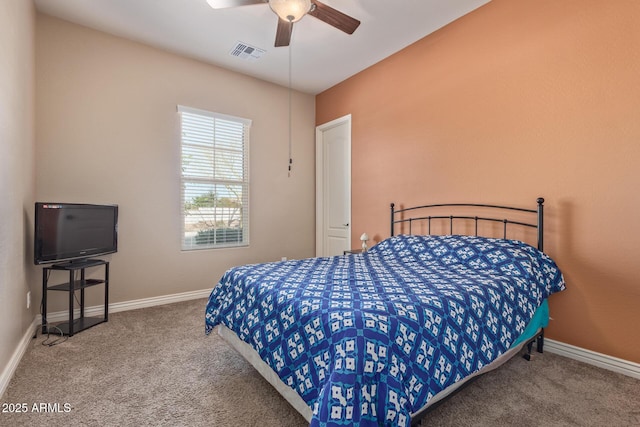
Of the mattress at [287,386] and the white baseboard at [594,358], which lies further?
the white baseboard at [594,358]

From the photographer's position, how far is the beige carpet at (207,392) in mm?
1582

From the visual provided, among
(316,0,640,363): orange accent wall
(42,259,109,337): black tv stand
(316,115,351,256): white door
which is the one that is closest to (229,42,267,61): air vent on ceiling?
(316,115,351,256): white door

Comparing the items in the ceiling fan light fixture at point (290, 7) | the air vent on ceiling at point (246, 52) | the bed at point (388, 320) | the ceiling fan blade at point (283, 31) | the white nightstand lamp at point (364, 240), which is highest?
the air vent on ceiling at point (246, 52)

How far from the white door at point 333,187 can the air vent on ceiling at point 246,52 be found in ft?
4.55

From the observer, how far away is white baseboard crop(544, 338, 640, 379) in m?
2.02

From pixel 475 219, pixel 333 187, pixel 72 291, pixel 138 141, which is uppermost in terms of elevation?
pixel 138 141

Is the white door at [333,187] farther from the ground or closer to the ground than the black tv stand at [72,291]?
farther from the ground

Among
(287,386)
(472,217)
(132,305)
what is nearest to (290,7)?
(472,217)

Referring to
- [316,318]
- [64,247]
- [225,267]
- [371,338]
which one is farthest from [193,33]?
[371,338]

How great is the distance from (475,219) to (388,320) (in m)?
1.93

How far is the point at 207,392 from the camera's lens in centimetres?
182

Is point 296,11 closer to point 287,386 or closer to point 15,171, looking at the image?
point 15,171

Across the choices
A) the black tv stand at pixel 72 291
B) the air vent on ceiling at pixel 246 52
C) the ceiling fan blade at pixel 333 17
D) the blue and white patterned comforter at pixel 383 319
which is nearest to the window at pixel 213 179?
the air vent on ceiling at pixel 246 52

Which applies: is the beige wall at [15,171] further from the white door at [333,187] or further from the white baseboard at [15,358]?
the white door at [333,187]
